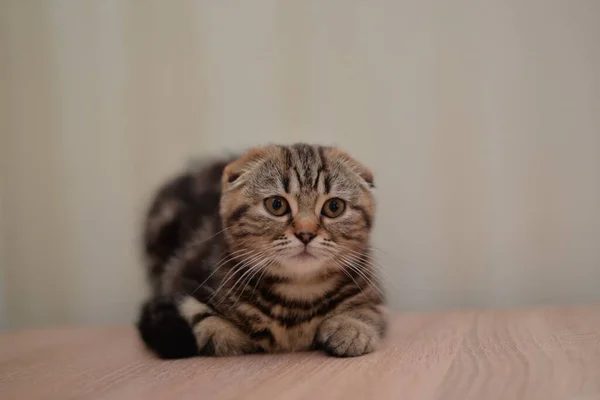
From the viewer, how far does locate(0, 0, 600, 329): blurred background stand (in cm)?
144

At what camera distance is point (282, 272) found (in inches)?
42.9

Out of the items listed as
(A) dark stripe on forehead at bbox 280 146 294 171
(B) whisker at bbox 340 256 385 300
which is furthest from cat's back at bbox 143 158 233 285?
(B) whisker at bbox 340 256 385 300

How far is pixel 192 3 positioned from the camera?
1497mm

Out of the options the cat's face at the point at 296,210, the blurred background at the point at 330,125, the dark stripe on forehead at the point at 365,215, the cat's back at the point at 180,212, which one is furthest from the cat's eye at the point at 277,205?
the blurred background at the point at 330,125

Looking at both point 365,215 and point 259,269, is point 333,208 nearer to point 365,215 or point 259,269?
point 365,215

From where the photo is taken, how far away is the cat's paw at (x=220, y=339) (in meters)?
1.05

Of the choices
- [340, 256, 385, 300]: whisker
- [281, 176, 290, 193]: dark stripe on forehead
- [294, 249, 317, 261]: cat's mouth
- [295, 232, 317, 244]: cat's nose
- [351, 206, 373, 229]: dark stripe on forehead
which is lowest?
[340, 256, 385, 300]: whisker

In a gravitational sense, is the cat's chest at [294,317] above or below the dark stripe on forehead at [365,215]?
below

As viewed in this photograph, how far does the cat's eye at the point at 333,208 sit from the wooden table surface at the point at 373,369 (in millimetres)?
275

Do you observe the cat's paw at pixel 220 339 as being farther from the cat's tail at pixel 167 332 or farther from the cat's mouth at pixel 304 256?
the cat's mouth at pixel 304 256

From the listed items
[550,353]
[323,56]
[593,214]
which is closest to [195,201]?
[323,56]

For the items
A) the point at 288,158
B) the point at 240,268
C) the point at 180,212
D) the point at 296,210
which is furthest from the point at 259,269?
the point at 180,212

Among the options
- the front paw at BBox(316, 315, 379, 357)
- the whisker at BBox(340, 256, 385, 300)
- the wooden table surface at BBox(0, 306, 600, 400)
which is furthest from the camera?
the whisker at BBox(340, 256, 385, 300)

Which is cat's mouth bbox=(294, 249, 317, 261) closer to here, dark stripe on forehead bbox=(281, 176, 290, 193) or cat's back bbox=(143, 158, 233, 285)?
dark stripe on forehead bbox=(281, 176, 290, 193)
